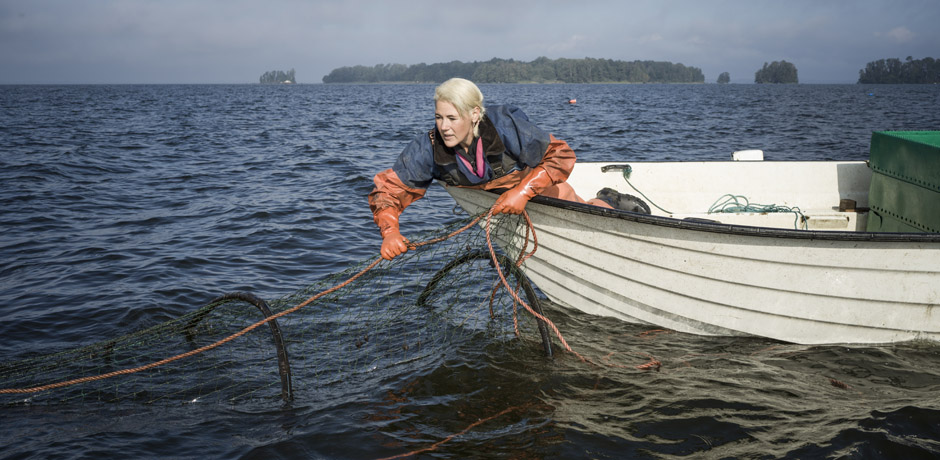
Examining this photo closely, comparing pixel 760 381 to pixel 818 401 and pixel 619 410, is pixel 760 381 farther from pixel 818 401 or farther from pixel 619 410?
pixel 619 410

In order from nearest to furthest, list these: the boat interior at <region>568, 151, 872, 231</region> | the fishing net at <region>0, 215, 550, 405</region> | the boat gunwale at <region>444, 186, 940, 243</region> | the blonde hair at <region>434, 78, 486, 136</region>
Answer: the blonde hair at <region>434, 78, 486, 136</region> → the boat gunwale at <region>444, 186, 940, 243</region> → the fishing net at <region>0, 215, 550, 405</region> → the boat interior at <region>568, 151, 872, 231</region>

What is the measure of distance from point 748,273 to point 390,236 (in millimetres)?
2858

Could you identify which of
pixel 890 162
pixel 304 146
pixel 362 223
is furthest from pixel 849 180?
pixel 304 146

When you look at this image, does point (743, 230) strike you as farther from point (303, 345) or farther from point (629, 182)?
point (303, 345)

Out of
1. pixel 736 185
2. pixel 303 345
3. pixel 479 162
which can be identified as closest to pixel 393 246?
pixel 479 162

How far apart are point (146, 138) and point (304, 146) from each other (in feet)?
23.0

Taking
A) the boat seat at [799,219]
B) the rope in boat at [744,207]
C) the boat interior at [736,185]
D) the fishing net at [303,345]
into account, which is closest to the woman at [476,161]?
the fishing net at [303,345]

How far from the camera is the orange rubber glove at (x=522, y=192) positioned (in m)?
4.67

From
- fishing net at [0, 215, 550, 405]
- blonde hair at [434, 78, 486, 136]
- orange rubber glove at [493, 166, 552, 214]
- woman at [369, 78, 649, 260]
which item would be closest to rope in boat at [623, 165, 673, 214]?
fishing net at [0, 215, 550, 405]

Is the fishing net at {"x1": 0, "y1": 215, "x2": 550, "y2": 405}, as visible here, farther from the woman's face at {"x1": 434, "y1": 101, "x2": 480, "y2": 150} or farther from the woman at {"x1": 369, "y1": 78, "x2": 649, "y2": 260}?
the woman's face at {"x1": 434, "y1": 101, "x2": 480, "y2": 150}

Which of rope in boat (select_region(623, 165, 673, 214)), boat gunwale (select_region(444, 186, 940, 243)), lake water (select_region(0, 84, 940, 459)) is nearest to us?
lake water (select_region(0, 84, 940, 459))

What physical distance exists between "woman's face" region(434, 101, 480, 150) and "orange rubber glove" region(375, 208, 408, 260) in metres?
0.71

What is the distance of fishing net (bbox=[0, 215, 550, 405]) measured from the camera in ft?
15.9

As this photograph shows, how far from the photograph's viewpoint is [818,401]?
4527mm
